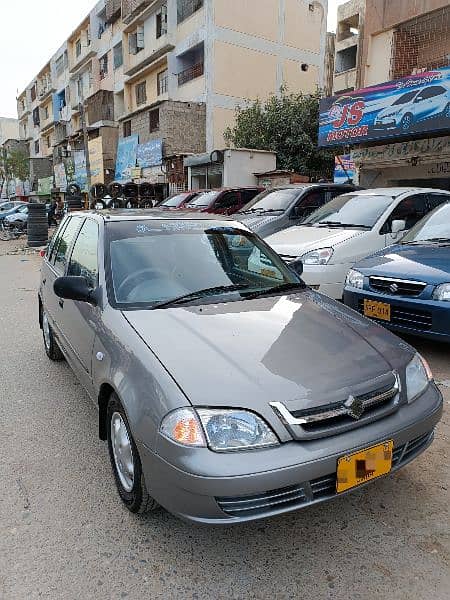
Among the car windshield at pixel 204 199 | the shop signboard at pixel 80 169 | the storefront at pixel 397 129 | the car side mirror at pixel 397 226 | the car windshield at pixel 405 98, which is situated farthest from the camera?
the shop signboard at pixel 80 169

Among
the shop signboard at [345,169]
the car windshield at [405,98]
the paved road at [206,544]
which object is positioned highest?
the car windshield at [405,98]

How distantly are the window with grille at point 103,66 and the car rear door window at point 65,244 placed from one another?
108 ft

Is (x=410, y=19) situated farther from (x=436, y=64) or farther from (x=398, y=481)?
(x=398, y=481)

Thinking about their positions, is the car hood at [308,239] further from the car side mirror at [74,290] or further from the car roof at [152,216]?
the car side mirror at [74,290]

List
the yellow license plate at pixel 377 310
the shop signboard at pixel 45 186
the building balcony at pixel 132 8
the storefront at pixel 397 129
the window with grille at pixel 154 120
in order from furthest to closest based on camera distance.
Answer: the shop signboard at pixel 45 186 < the building balcony at pixel 132 8 < the window with grille at pixel 154 120 < the storefront at pixel 397 129 < the yellow license plate at pixel 377 310

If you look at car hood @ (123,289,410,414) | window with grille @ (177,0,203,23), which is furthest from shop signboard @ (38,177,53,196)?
car hood @ (123,289,410,414)

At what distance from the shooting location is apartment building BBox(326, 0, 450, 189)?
9.75 m

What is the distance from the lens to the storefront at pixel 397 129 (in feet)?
31.4

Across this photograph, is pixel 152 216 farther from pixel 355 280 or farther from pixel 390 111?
pixel 390 111

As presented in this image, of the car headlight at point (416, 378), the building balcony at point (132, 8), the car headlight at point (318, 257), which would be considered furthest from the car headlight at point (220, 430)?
the building balcony at point (132, 8)

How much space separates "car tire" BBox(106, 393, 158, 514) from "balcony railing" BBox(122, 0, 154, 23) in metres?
28.6

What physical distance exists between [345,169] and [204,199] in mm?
4687

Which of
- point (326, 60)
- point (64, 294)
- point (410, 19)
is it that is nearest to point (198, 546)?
point (64, 294)

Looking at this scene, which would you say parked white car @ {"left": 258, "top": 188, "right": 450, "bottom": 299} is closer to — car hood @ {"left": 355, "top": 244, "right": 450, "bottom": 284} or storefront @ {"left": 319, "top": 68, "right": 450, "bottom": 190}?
car hood @ {"left": 355, "top": 244, "right": 450, "bottom": 284}
